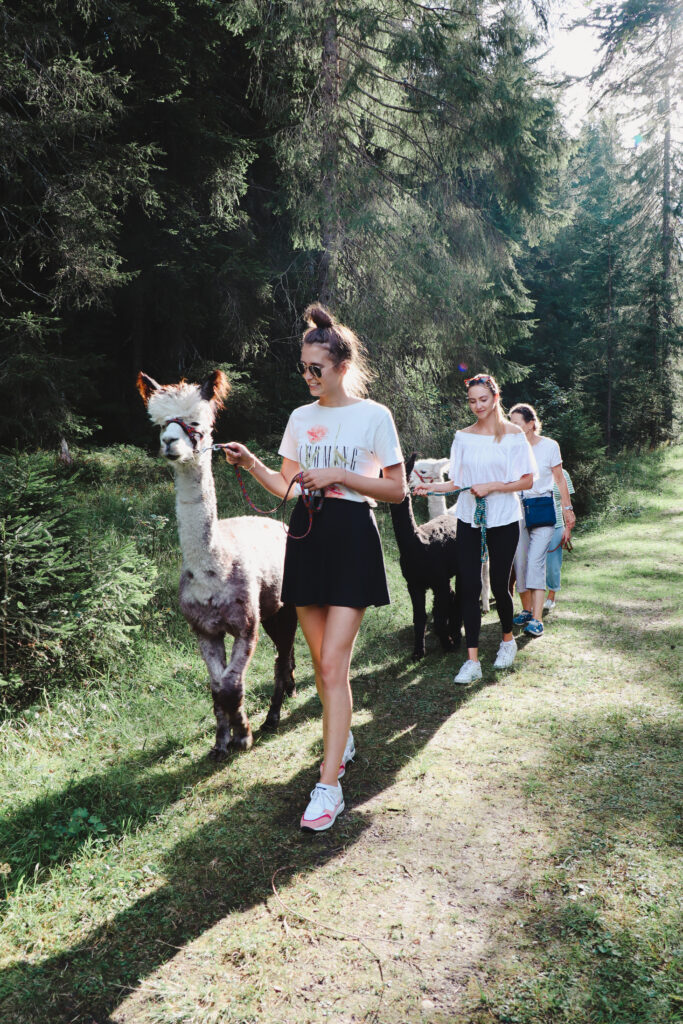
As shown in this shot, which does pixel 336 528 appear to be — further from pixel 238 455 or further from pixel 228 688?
pixel 228 688

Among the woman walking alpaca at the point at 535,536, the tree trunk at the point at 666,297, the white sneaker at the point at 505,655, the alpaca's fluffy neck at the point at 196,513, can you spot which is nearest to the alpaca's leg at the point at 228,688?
the alpaca's fluffy neck at the point at 196,513

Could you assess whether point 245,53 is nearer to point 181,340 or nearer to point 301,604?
point 181,340

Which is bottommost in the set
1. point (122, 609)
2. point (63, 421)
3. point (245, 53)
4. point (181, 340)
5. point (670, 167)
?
point (122, 609)

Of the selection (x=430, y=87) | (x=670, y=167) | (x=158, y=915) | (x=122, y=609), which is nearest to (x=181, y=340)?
(x=430, y=87)

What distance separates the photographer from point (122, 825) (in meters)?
3.46

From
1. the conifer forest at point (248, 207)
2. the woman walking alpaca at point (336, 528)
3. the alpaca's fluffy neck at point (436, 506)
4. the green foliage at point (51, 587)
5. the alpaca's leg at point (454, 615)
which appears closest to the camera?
the woman walking alpaca at point (336, 528)

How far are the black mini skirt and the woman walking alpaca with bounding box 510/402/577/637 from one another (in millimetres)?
3732

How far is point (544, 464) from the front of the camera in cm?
683

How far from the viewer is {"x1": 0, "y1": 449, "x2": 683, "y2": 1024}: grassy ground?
92.3 inches

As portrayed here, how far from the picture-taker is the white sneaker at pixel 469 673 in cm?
543

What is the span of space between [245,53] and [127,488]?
10.1 m

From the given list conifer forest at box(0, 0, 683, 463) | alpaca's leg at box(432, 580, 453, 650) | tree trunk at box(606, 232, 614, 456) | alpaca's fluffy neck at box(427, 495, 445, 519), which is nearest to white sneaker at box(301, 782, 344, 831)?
alpaca's leg at box(432, 580, 453, 650)

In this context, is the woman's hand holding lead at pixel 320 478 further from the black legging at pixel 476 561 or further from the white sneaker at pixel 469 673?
the white sneaker at pixel 469 673

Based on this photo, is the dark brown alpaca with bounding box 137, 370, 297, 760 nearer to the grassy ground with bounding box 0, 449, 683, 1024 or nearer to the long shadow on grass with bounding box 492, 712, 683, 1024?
the grassy ground with bounding box 0, 449, 683, 1024
